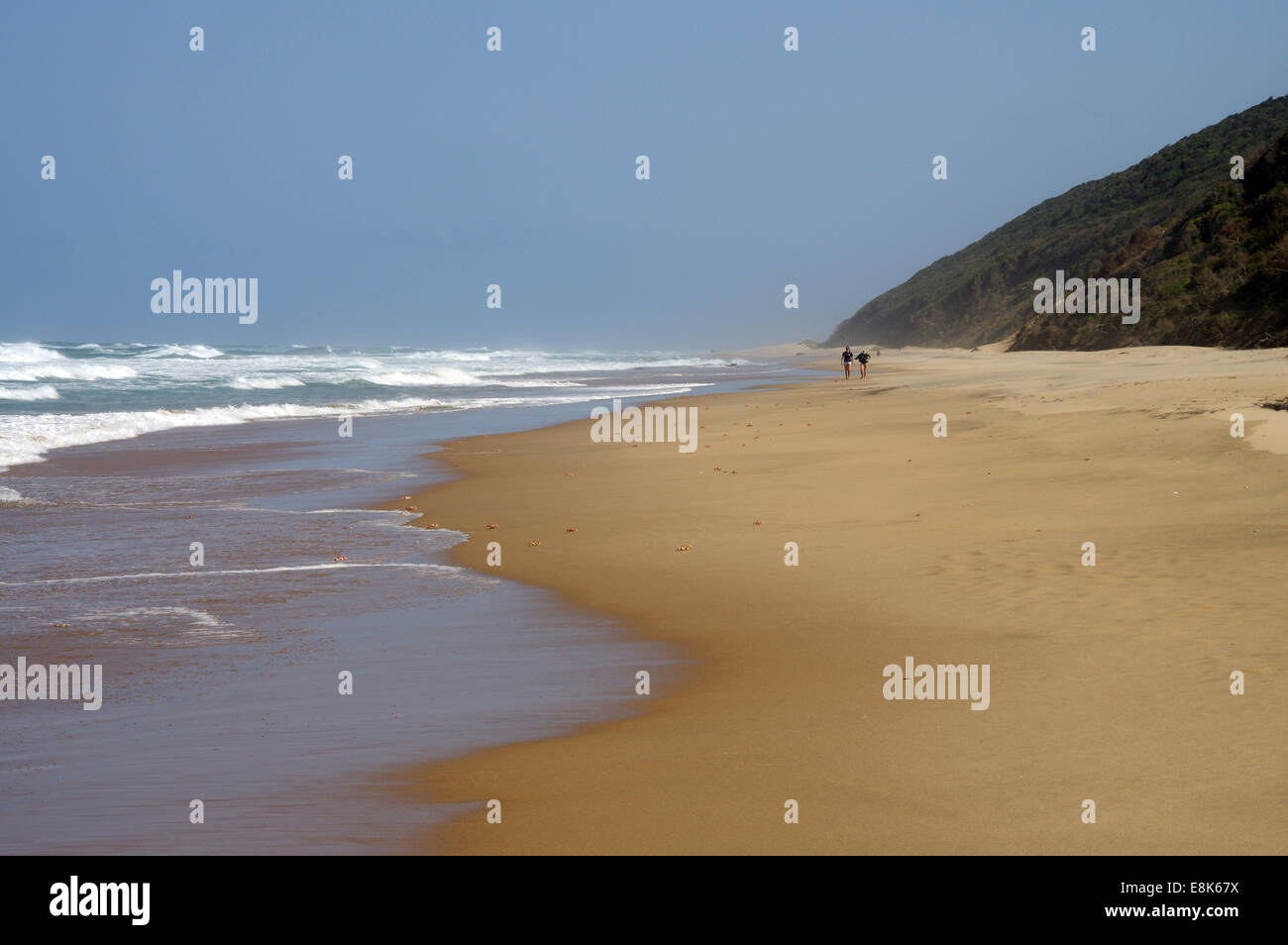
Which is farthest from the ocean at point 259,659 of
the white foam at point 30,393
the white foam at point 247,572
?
the white foam at point 30,393

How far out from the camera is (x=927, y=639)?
6828 mm

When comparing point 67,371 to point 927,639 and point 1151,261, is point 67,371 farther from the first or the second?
point 927,639

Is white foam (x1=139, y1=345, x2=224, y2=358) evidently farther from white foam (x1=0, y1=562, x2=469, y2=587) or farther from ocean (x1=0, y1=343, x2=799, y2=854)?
white foam (x1=0, y1=562, x2=469, y2=587)

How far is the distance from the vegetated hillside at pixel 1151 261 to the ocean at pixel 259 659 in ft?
85.9

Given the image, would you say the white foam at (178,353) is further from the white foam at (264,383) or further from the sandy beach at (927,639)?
the sandy beach at (927,639)

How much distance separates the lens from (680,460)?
664 inches

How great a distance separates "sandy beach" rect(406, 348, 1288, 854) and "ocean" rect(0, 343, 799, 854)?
38 cm

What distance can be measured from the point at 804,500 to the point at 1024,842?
334 inches

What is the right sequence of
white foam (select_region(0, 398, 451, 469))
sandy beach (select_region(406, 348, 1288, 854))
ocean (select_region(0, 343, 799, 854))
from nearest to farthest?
sandy beach (select_region(406, 348, 1288, 854))
ocean (select_region(0, 343, 799, 854))
white foam (select_region(0, 398, 451, 469))

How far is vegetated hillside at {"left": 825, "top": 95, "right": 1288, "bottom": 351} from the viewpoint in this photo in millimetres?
33844

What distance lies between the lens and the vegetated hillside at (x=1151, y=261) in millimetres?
33844

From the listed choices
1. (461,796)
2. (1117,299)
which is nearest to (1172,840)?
(461,796)

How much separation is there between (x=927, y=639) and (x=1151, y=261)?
149 feet

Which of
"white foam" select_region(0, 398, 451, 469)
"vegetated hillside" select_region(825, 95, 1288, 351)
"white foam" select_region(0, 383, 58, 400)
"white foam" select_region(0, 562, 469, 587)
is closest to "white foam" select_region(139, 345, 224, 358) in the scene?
"white foam" select_region(0, 383, 58, 400)
